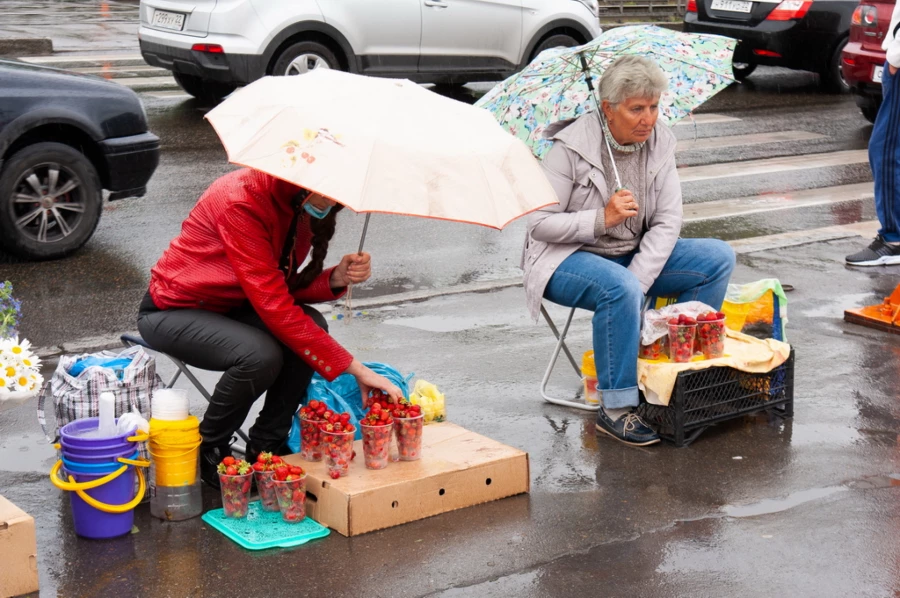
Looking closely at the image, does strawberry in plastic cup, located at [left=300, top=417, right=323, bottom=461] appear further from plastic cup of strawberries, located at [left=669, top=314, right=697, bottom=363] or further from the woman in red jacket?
plastic cup of strawberries, located at [left=669, top=314, right=697, bottom=363]

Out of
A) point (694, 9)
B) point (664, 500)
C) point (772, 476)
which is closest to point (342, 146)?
point (664, 500)

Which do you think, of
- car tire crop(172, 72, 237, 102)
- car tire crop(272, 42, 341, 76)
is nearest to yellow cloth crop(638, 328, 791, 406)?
car tire crop(272, 42, 341, 76)

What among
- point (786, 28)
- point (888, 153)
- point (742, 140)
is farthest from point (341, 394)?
point (786, 28)

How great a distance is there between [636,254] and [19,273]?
3921 millimetres

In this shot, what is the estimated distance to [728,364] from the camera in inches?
191

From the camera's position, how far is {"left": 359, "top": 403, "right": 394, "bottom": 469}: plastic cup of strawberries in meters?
4.10

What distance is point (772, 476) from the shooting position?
4535mm

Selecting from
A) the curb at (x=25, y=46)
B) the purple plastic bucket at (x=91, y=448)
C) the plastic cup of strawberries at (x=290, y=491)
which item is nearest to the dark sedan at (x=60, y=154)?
the purple plastic bucket at (x=91, y=448)

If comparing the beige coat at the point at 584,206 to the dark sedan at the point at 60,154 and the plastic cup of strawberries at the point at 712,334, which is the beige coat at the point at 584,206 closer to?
the plastic cup of strawberries at the point at 712,334

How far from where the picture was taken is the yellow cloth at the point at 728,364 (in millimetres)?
4734

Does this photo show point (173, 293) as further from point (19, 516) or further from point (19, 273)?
point (19, 273)

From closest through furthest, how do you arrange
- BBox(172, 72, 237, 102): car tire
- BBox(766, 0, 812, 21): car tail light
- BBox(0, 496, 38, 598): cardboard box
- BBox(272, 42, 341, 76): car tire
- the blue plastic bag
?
BBox(0, 496, 38, 598): cardboard box
the blue plastic bag
BBox(272, 42, 341, 76): car tire
BBox(172, 72, 237, 102): car tire
BBox(766, 0, 812, 21): car tail light

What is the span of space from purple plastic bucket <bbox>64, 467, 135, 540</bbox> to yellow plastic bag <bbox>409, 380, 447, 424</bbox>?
122 centimetres

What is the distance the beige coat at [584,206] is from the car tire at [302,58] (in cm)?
733
